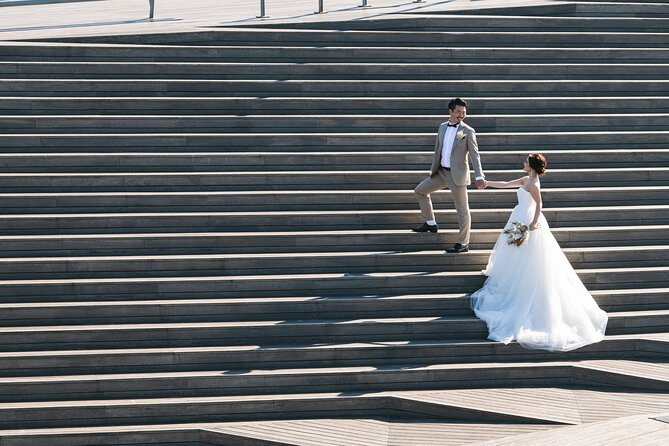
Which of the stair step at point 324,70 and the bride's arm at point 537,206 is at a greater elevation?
the stair step at point 324,70

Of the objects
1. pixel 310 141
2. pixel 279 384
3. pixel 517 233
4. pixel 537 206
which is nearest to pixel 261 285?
pixel 279 384

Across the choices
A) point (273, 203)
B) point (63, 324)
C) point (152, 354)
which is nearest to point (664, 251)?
point (273, 203)

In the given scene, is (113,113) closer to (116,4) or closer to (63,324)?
(63,324)

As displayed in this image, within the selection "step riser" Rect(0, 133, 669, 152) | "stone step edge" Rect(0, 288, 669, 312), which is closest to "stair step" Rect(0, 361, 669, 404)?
"stone step edge" Rect(0, 288, 669, 312)

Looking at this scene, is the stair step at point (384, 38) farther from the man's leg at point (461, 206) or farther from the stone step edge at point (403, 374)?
the stone step edge at point (403, 374)

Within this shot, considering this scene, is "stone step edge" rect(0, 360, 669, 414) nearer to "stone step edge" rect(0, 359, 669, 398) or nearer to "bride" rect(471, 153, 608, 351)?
"stone step edge" rect(0, 359, 669, 398)

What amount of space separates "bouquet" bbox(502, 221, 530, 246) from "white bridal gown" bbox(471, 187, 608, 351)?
2.5 inches

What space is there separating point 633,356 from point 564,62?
17.4ft

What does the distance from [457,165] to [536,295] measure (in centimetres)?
168

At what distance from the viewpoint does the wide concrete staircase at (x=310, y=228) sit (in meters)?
11.4

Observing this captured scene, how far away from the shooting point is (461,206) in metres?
12.5

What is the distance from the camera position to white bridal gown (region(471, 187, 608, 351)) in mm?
11898

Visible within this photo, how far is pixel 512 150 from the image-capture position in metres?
14.5

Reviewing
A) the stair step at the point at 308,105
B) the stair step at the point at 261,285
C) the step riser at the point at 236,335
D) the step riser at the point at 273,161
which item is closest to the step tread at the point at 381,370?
the step riser at the point at 236,335
